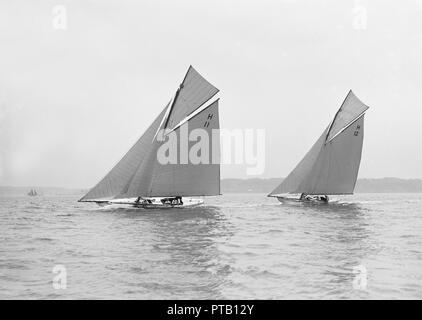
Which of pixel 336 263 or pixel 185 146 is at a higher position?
pixel 185 146

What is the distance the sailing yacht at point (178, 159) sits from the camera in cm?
3997

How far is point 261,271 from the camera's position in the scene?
15359mm

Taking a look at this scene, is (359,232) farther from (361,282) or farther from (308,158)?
(308,158)

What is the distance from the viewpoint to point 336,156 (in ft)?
172

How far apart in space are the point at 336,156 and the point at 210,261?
38191 mm

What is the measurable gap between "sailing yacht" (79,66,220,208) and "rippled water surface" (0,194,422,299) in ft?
33.0

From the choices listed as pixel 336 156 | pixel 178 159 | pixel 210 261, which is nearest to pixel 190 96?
pixel 178 159

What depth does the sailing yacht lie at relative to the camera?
40.0 metres

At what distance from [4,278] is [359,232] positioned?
20120 mm

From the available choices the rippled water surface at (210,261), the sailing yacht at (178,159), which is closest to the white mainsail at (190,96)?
the sailing yacht at (178,159)

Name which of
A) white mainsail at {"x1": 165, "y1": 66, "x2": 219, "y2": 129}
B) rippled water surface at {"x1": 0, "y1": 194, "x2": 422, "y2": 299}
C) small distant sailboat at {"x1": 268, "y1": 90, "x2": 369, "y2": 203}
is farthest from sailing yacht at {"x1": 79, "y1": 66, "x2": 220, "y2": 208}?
small distant sailboat at {"x1": 268, "y1": 90, "x2": 369, "y2": 203}

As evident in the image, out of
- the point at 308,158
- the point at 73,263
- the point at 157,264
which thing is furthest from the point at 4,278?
the point at 308,158

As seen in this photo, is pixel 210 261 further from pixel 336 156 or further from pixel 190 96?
pixel 336 156

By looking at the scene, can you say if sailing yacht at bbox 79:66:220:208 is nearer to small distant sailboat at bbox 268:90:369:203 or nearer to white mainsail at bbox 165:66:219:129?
white mainsail at bbox 165:66:219:129
